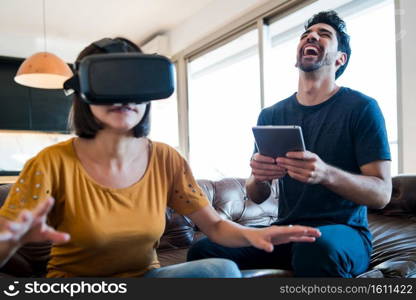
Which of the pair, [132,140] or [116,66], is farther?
[132,140]

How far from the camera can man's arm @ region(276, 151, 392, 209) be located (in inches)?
44.2

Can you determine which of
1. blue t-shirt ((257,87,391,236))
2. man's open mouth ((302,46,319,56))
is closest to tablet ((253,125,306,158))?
blue t-shirt ((257,87,391,236))

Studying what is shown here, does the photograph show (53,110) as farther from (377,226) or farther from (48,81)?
(377,226)

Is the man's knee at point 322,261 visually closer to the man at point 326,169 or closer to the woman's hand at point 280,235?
the man at point 326,169

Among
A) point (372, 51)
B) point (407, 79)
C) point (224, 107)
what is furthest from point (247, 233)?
point (224, 107)

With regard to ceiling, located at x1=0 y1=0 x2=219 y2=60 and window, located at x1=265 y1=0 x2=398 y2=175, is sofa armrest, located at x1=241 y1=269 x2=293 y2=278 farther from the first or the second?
ceiling, located at x1=0 y1=0 x2=219 y2=60

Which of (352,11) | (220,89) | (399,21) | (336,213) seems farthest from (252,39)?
(336,213)

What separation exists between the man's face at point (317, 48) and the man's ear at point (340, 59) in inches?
1.1

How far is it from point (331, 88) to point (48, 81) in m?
2.52

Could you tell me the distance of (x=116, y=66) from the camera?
0.72m

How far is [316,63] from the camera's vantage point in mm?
1493

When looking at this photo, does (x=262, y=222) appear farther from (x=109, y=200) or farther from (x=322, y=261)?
(x=109, y=200)

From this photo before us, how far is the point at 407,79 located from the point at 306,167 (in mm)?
1676

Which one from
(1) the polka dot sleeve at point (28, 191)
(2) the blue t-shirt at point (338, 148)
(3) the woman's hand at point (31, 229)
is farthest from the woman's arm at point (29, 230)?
(2) the blue t-shirt at point (338, 148)
